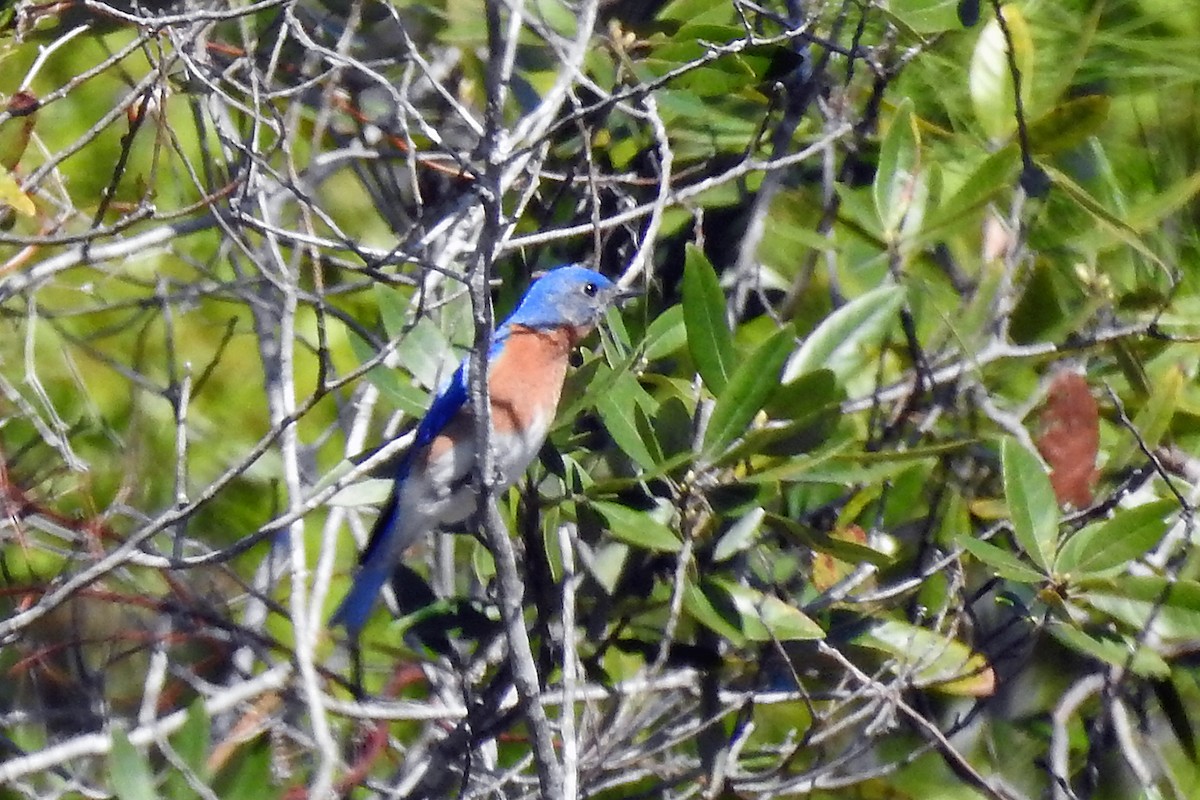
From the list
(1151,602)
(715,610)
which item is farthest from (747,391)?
(1151,602)

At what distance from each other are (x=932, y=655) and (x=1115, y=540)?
1.56 feet

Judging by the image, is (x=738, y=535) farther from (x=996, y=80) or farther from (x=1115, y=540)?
(x=996, y=80)

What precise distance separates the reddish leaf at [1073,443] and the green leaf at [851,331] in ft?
1.29

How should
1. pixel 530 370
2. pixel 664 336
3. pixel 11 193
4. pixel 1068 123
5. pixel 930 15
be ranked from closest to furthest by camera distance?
pixel 11 193
pixel 1068 123
pixel 664 336
pixel 930 15
pixel 530 370

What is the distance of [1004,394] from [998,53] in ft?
2.60

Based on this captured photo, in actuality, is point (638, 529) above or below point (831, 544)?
above

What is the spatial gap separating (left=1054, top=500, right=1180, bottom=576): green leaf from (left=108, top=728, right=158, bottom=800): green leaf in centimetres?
175

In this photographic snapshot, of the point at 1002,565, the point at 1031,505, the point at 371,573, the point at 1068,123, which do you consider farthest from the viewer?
the point at 371,573

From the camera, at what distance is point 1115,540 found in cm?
266

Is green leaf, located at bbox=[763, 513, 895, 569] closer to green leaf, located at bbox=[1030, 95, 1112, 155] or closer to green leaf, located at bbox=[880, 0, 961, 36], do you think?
green leaf, located at bbox=[1030, 95, 1112, 155]

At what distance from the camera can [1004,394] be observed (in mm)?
3449

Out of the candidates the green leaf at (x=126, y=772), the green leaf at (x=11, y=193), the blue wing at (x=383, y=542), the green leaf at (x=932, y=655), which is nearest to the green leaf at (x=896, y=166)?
the green leaf at (x=932, y=655)

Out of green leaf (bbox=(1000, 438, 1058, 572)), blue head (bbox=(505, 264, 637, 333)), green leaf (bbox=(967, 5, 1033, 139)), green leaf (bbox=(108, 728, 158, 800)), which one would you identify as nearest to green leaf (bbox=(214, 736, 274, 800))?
green leaf (bbox=(108, 728, 158, 800))

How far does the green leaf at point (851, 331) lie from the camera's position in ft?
9.70
